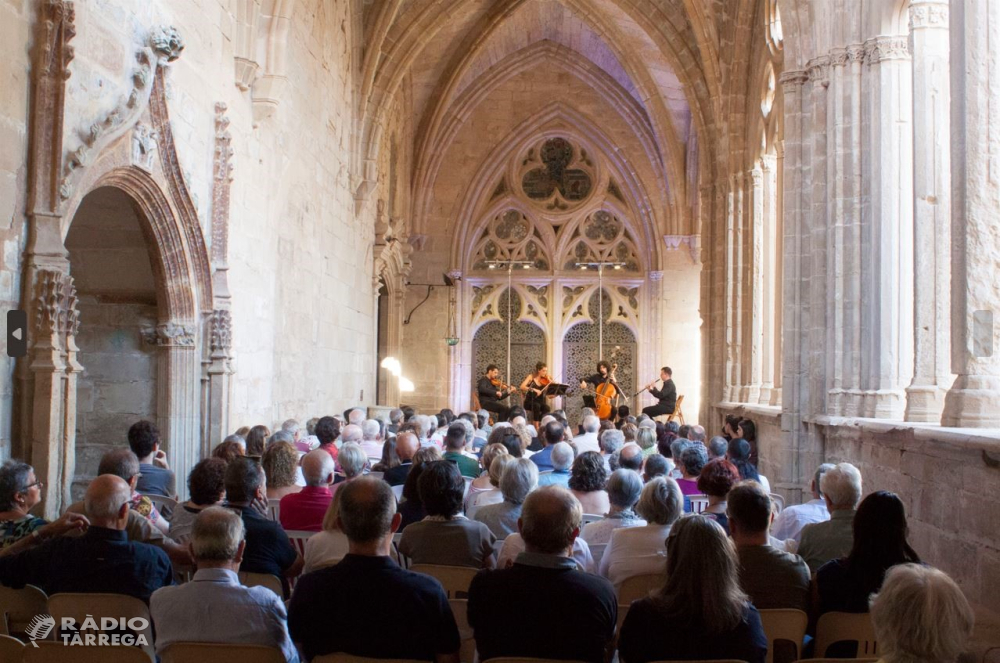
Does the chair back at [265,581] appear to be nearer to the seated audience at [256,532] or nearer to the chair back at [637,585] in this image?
the seated audience at [256,532]

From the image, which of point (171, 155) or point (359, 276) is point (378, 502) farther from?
point (359, 276)

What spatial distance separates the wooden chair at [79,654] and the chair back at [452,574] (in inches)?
51.5

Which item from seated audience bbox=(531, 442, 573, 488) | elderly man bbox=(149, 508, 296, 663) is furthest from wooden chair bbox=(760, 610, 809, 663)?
seated audience bbox=(531, 442, 573, 488)

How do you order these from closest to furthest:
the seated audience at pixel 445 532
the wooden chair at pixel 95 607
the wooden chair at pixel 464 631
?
the wooden chair at pixel 95 607, the wooden chair at pixel 464 631, the seated audience at pixel 445 532

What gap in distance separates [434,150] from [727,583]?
19445mm

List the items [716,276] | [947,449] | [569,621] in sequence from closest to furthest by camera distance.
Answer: [569,621], [947,449], [716,276]

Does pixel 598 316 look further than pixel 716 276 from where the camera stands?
Yes

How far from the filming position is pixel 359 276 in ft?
53.3

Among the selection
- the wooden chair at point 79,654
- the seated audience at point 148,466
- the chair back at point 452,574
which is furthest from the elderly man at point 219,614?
the seated audience at point 148,466

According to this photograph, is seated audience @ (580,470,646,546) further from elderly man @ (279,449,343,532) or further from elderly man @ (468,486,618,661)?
elderly man @ (468,486,618,661)

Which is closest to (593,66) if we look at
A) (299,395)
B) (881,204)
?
(299,395)

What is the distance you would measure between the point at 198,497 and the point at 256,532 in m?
0.52

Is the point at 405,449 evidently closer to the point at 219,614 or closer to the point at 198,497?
the point at 198,497

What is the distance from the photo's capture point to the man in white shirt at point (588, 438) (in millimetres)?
9117
